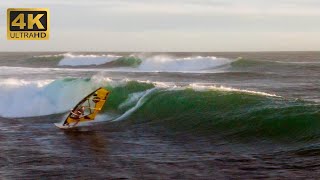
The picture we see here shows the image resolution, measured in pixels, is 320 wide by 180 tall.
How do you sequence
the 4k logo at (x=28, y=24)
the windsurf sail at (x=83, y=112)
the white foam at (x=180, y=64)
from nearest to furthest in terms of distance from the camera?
the 4k logo at (x=28, y=24)
the windsurf sail at (x=83, y=112)
the white foam at (x=180, y=64)

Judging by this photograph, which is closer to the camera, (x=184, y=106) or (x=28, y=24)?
(x=28, y=24)

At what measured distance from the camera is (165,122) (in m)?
21.9

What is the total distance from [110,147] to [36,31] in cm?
559

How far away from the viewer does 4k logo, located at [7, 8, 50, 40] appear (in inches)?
782

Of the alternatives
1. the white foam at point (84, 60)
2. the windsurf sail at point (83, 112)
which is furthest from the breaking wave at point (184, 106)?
the white foam at point (84, 60)

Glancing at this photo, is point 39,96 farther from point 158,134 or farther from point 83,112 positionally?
point 158,134

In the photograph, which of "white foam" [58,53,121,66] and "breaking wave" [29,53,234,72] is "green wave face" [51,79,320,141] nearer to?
"breaking wave" [29,53,234,72]

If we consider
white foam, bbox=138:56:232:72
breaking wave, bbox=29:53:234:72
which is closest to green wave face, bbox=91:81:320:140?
breaking wave, bbox=29:53:234:72

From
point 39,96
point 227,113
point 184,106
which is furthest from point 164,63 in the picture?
point 227,113

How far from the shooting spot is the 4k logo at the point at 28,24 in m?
19.9

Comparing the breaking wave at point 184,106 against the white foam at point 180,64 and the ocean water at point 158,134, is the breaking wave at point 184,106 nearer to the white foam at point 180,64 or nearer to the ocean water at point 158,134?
the ocean water at point 158,134

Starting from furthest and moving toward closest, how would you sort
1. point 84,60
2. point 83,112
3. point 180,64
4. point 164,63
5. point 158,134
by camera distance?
point 84,60, point 164,63, point 180,64, point 83,112, point 158,134

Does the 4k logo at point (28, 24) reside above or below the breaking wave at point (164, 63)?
above

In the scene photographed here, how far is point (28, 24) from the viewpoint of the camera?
Answer: 2083 centimetres
